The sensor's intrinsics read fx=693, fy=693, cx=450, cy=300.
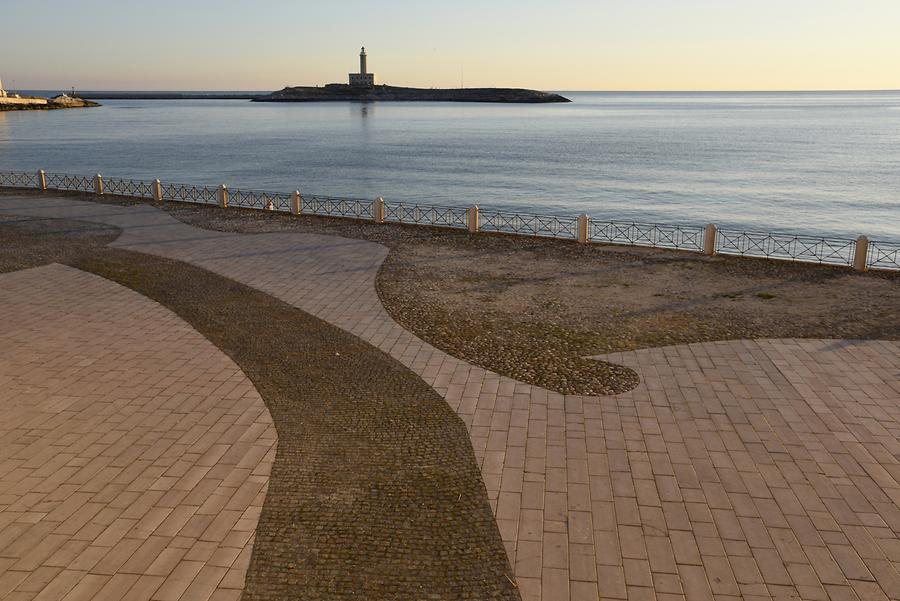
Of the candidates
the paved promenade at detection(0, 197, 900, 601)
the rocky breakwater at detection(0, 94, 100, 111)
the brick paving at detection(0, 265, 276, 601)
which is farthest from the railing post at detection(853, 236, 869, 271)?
the rocky breakwater at detection(0, 94, 100, 111)

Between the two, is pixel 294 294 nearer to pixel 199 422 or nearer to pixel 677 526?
pixel 199 422

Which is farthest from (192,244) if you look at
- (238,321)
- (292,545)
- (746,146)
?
(746,146)

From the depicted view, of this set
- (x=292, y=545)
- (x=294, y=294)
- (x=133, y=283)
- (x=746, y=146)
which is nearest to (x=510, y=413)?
(x=292, y=545)

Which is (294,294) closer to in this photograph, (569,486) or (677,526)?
(569,486)

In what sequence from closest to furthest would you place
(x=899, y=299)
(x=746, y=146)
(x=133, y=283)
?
(x=899, y=299)
(x=133, y=283)
(x=746, y=146)

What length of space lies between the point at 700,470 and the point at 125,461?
753 centimetres

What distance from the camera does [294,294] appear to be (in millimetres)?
17016

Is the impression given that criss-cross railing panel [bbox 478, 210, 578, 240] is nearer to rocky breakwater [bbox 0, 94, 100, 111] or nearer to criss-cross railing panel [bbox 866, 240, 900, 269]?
criss-cross railing panel [bbox 866, 240, 900, 269]

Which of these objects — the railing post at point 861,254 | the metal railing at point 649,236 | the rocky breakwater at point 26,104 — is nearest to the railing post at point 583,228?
the metal railing at point 649,236

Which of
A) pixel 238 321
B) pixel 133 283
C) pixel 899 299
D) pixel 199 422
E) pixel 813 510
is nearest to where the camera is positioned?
pixel 813 510

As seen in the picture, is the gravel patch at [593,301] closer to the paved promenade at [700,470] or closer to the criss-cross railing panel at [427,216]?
the paved promenade at [700,470]

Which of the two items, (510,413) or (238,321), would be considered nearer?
(510,413)

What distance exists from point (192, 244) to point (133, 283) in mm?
5063

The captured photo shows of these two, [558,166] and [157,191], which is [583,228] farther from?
[558,166]
